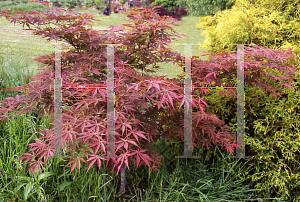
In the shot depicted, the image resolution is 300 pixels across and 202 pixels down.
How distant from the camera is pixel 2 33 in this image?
8.51m

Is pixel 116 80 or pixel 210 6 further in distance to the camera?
pixel 210 6

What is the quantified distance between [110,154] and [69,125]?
0.31 metres

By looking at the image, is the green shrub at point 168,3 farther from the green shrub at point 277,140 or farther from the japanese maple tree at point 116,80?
the japanese maple tree at point 116,80

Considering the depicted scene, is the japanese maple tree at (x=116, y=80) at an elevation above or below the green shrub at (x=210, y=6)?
below

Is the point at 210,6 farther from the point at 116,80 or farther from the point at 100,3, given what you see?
the point at 116,80

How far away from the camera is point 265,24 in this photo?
2.52 meters

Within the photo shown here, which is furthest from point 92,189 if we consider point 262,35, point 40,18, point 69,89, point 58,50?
point 262,35

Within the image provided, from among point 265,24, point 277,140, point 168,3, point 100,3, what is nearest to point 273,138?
point 277,140

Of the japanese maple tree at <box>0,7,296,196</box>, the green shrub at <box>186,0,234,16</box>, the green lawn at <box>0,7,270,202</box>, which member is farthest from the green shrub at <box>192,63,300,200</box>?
the green shrub at <box>186,0,234,16</box>

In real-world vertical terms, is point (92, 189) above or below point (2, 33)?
below

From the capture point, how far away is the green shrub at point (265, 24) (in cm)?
253

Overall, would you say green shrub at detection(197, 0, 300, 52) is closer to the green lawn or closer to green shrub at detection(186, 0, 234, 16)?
A: the green lawn

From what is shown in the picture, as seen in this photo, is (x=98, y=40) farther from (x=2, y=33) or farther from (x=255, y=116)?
(x=2, y=33)

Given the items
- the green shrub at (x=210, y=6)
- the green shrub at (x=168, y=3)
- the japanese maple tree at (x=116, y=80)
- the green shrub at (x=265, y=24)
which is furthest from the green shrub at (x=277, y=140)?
the green shrub at (x=168, y=3)
